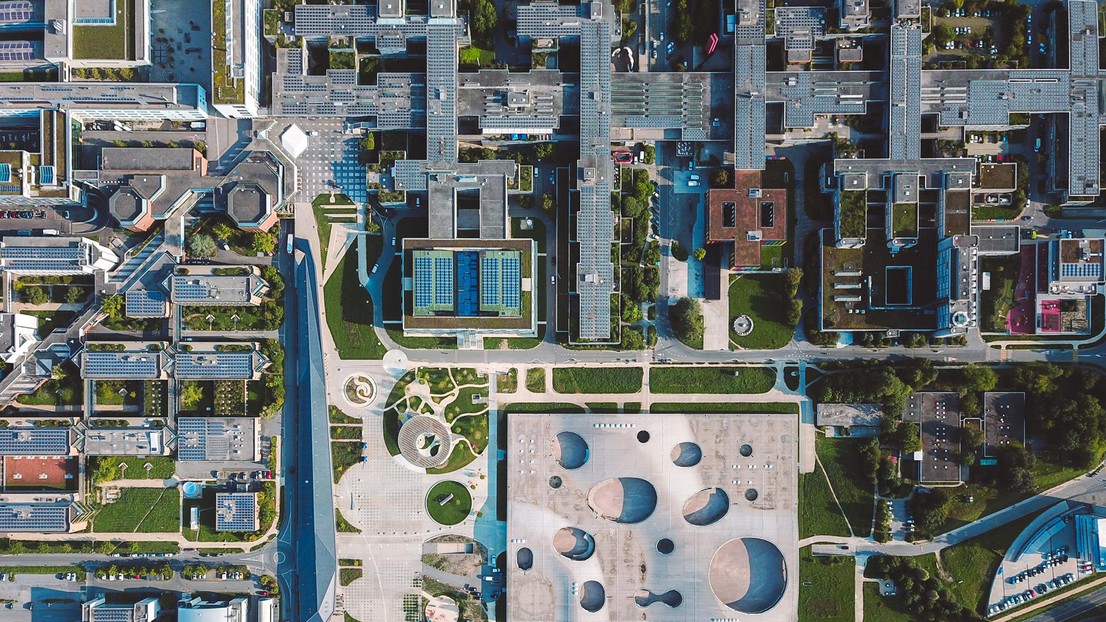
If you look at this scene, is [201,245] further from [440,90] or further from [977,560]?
[977,560]

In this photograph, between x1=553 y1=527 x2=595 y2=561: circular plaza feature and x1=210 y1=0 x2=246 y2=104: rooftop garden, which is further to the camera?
x1=553 y1=527 x2=595 y2=561: circular plaza feature

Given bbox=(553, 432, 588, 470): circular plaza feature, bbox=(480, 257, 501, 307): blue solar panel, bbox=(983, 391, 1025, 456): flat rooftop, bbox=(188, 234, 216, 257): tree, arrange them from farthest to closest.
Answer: bbox=(553, 432, 588, 470): circular plaza feature
bbox=(983, 391, 1025, 456): flat rooftop
bbox=(188, 234, 216, 257): tree
bbox=(480, 257, 501, 307): blue solar panel

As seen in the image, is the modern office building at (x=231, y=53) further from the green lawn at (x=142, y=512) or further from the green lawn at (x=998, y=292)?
the green lawn at (x=998, y=292)

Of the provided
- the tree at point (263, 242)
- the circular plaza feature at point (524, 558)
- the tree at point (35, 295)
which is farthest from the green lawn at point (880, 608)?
the tree at point (35, 295)

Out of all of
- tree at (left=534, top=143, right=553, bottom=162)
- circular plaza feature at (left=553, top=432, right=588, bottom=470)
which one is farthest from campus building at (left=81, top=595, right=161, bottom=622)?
tree at (left=534, top=143, right=553, bottom=162)

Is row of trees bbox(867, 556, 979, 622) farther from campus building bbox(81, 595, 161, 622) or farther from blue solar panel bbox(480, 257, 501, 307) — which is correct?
campus building bbox(81, 595, 161, 622)

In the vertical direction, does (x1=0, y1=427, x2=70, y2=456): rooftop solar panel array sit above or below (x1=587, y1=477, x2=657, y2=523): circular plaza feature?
above

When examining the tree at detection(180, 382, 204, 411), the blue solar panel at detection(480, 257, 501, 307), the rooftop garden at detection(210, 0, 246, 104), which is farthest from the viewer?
the tree at detection(180, 382, 204, 411)
